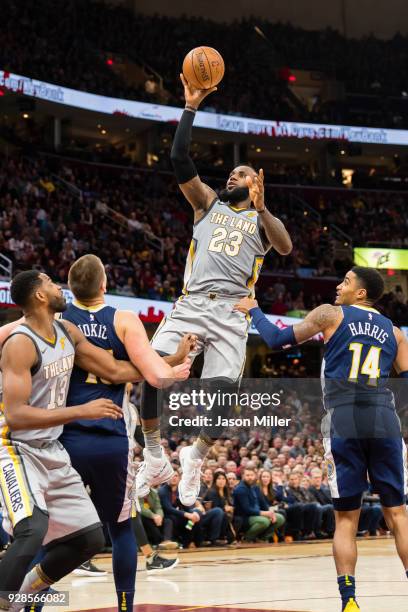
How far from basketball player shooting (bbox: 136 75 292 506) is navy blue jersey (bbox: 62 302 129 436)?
1.55m

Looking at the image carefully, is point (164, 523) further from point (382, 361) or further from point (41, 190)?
point (41, 190)

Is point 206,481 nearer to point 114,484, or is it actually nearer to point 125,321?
point 114,484

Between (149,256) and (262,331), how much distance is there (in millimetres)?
20994

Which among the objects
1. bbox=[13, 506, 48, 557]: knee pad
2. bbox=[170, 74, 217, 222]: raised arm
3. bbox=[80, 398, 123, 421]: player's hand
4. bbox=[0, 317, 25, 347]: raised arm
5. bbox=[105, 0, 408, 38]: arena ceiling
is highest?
bbox=[105, 0, 408, 38]: arena ceiling

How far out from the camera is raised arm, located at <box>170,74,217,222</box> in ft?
24.9

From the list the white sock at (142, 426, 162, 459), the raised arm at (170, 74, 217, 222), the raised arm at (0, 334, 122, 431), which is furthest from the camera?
the white sock at (142, 426, 162, 459)

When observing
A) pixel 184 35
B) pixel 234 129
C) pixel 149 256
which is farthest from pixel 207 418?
pixel 184 35

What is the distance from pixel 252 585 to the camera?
389 inches

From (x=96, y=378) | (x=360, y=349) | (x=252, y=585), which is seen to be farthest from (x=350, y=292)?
(x=252, y=585)

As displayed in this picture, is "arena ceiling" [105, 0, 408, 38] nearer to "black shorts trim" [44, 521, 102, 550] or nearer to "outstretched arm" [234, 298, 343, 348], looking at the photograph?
"outstretched arm" [234, 298, 343, 348]

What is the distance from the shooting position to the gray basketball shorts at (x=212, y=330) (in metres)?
7.79

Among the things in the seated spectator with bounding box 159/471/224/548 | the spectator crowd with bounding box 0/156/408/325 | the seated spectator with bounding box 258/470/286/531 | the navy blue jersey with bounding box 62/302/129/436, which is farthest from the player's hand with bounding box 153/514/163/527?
the spectator crowd with bounding box 0/156/408/325

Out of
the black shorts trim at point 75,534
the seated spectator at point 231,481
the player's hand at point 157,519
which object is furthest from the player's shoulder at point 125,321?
the seated spectator at point 231,481

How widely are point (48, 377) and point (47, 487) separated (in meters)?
0.63
